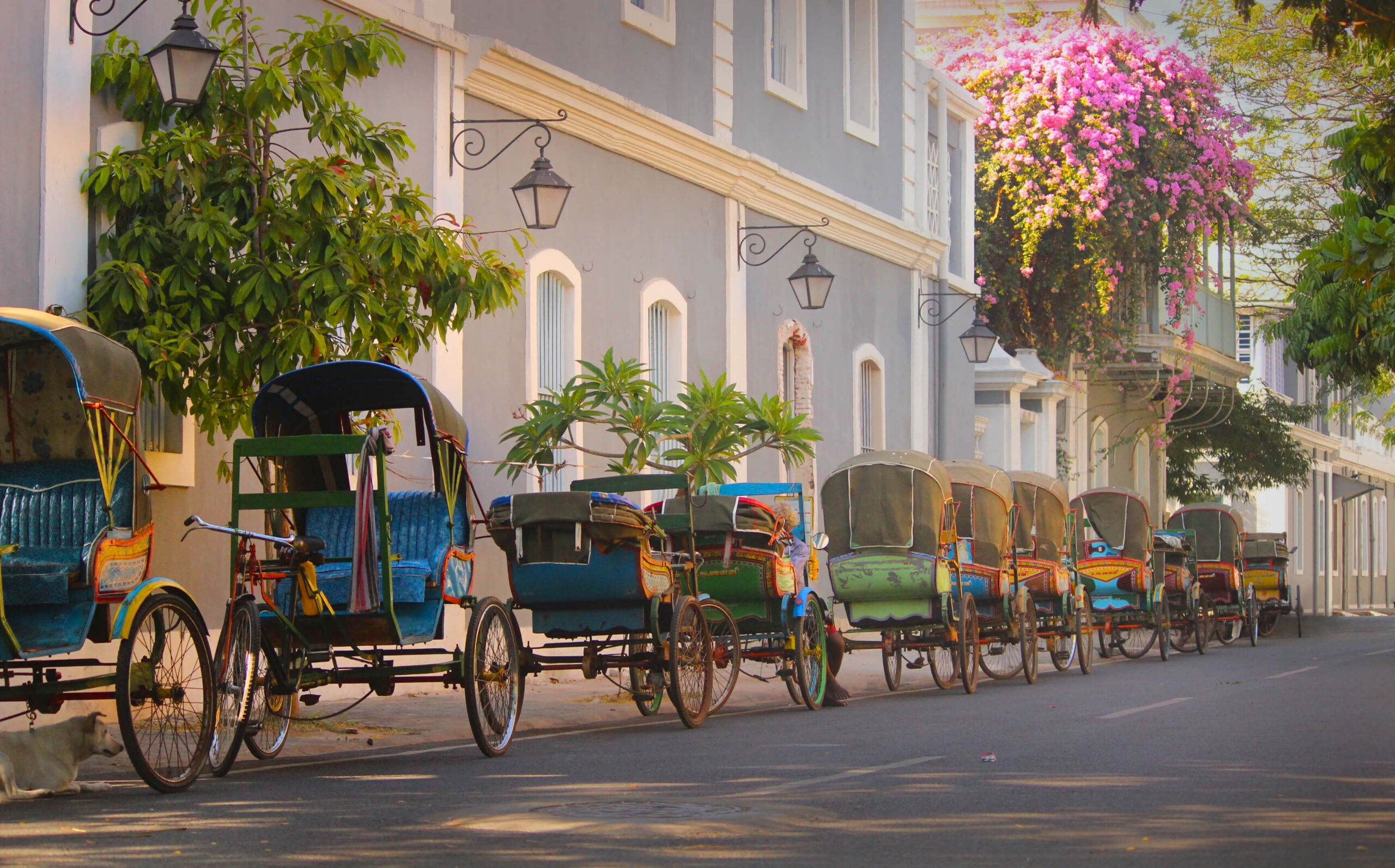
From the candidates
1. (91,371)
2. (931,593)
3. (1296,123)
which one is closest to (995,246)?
(1296,123)

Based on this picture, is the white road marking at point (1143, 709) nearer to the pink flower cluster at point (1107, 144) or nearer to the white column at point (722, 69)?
the white column at point (722, 69)

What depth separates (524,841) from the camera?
695cm

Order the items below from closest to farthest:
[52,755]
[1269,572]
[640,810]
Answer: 1. [640,810]
2. [52,755]
3. [1269,572]

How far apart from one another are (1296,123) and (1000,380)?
654 cm

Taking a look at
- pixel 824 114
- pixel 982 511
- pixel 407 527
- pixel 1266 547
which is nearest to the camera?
pixel 407 527

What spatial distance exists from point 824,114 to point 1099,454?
1569 cm

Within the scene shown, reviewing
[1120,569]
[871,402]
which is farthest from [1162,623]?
→ [871,402]

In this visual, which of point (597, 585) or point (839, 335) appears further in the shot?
point (839, 335)

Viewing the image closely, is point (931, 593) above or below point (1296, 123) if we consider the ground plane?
below

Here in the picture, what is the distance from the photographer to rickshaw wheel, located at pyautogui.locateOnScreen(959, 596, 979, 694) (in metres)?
16.3

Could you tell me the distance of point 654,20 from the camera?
1995cm

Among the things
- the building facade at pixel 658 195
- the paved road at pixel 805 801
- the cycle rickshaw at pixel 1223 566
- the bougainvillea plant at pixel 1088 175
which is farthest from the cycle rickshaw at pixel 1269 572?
the paved road at pixel 805 801

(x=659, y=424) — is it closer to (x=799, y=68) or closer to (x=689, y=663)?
(x=689, y=663)

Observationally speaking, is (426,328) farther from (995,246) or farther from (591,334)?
(995,246)
